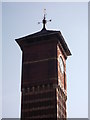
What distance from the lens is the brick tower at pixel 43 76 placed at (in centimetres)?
4731

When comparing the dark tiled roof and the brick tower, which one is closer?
the brick tower

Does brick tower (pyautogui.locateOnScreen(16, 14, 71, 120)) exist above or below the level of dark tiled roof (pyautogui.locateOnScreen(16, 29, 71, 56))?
below

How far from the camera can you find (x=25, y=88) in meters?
49.3

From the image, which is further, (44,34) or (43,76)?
(44,34)

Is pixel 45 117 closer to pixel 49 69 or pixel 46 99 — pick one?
pixel 46 99

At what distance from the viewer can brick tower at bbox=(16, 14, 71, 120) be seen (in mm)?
47312

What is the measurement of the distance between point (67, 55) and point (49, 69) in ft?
28.1

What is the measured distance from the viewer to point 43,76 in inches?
1919

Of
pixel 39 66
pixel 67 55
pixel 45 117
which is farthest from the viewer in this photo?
pixel 67 55

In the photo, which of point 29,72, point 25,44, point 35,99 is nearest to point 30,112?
point 35,99

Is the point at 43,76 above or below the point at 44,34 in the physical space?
below

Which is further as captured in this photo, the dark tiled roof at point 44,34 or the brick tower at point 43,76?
the dark tiled roof at point 44,34

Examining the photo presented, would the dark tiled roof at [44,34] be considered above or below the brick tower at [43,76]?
above

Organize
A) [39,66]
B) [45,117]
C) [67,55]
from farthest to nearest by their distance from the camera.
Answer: [67,55]
[39,66]
[45,117]
